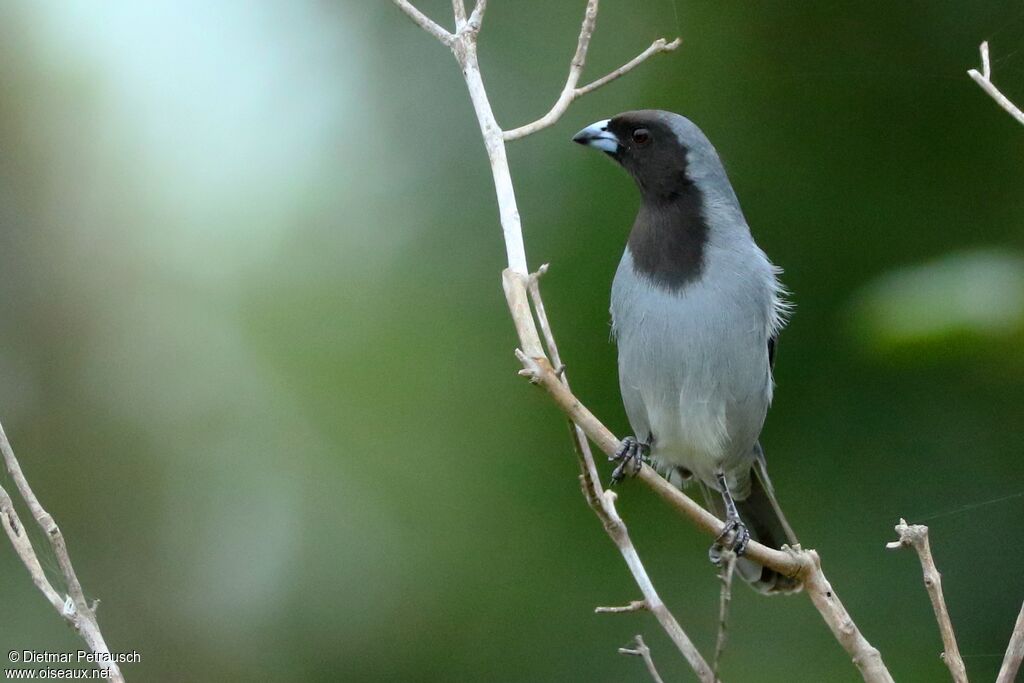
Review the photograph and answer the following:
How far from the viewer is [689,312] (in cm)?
379

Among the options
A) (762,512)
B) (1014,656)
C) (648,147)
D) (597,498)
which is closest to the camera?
(1014,656)

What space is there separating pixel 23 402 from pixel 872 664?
4893mm

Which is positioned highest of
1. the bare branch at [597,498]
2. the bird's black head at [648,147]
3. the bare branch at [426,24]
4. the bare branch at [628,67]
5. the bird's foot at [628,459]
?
the bare branch at [426,24]

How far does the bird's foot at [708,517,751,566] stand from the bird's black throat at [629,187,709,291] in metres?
0.78

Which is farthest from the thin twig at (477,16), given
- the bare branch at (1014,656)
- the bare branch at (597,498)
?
the bare branch at (1014,656)

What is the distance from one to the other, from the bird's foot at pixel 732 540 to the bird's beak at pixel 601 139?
4.22 ft

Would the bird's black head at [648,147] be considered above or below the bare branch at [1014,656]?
above

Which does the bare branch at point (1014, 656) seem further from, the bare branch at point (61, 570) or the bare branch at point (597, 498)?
the bare branch at point (61, 570)

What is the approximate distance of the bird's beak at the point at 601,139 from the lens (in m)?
4.05

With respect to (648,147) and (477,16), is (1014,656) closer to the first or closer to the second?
(477,16)

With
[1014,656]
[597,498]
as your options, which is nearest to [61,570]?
[597,498]

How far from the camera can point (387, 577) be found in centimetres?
588

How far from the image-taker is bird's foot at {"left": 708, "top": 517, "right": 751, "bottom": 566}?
2972 millimetres

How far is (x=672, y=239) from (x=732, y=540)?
102 cm
